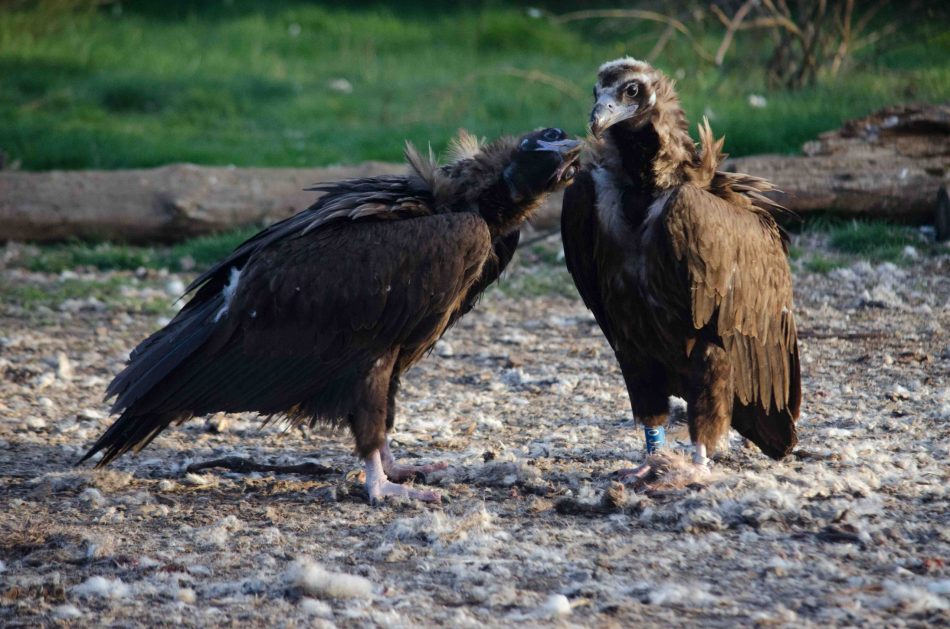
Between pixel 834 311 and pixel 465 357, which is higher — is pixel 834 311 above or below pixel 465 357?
above

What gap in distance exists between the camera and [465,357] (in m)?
6.45

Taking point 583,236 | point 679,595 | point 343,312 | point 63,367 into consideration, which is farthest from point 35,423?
point 679,595

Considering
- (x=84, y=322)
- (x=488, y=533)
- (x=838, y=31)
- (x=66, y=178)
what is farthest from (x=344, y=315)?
(x=838, y=31)

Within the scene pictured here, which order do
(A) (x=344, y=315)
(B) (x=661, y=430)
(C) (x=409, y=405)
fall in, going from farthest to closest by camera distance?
(C) (x=409, y=405) < (B) (x=661, y=430) < (A) (x=344, y=315)

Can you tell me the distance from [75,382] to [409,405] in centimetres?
180

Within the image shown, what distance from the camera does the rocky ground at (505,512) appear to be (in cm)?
322

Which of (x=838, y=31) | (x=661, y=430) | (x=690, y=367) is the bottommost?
(x=661, y=430)

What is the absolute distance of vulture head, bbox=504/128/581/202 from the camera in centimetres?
442

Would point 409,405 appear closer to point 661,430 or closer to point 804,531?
point 661,430

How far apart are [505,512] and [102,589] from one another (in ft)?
4.57

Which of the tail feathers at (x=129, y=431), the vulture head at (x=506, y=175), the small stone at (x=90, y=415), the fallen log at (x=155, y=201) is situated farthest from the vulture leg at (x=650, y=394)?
the fallen log at (x=155, y=201)

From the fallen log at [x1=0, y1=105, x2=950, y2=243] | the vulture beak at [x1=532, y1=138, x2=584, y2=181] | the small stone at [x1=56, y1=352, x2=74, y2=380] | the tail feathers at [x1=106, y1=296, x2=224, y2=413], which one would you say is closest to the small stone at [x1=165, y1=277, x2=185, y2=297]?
the fallen log at [x1=0, y1=105, x2=950, y2=243]

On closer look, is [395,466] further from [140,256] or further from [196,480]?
[140,256]

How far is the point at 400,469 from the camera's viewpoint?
4.58 meters
